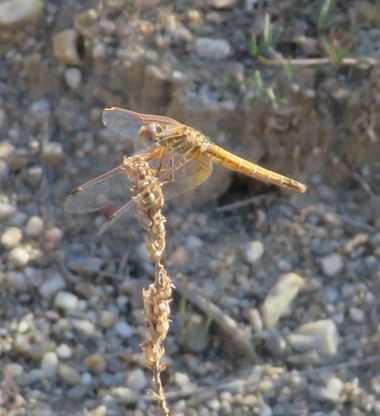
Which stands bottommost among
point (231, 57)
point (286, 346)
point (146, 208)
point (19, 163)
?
point (286, 346)

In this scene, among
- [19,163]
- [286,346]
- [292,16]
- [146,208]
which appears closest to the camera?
[146,208]

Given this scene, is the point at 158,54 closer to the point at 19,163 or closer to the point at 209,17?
the point at 209,17

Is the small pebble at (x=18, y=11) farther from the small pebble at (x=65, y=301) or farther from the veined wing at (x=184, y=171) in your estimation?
the veined wing at (x=184, y=171)

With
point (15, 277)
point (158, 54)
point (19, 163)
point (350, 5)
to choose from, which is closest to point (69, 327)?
point (15, 277)

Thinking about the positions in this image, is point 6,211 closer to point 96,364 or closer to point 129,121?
point 96,364

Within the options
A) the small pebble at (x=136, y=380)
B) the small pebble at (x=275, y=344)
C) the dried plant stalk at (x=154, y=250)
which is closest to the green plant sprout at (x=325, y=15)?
the small pebble at (x=275, y=344)

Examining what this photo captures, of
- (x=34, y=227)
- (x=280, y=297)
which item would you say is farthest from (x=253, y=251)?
(x=34, y=227)

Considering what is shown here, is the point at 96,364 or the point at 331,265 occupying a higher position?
the point at 331,265
